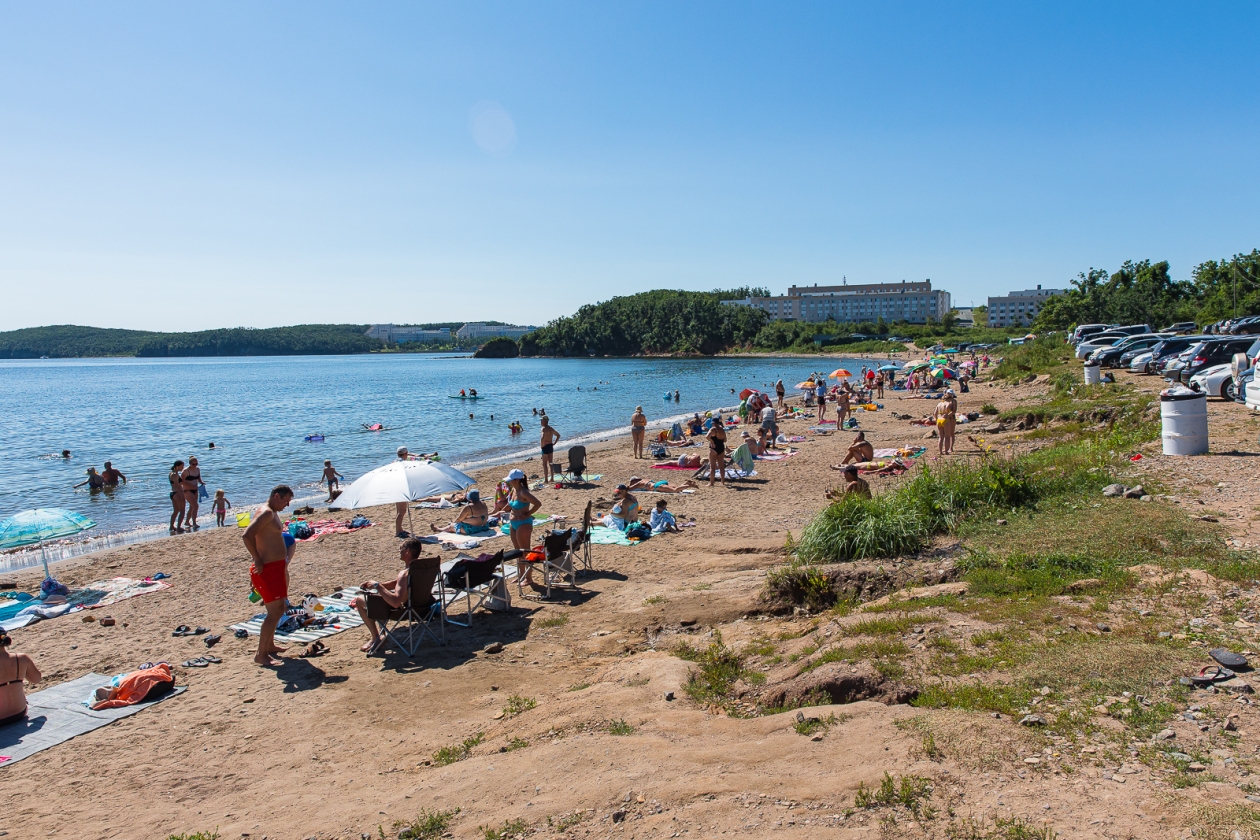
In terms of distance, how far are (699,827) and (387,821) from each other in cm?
192

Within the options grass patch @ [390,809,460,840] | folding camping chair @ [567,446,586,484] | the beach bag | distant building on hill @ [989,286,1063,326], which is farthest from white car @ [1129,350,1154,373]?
distant building on hill @ [989,286,1063,326]

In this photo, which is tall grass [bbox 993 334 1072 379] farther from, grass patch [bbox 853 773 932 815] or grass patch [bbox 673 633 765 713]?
grass patch [bbox 853 773 932 815]

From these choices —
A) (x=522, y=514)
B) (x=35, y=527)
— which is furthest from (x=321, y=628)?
(x=35, y=527)

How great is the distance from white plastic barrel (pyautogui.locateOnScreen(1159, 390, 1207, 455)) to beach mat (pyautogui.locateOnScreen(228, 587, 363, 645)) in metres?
11.6

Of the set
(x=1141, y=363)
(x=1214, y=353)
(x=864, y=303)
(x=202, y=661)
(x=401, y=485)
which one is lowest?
(x=202, y=661)

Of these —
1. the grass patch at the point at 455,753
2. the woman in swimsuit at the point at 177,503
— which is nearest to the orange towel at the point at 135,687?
the grass patch at the point at 455,753

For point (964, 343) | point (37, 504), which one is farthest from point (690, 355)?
point (37, 504)

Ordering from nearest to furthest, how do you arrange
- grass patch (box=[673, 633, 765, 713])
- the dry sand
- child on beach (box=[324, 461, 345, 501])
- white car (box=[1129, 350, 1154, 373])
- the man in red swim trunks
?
the dry sand, grass patch (box=[673, 633, 765, 713]), the man in red swim trunks, child on beach (box=[324, 461, 345, 501]), white car (box=[1129, 350, 1154, 373])

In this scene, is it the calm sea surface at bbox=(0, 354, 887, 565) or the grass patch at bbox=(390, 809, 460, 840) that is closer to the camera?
the grass patch at bbox=(390, 809, 460, 840)

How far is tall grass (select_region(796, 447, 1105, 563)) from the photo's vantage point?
27.3ft

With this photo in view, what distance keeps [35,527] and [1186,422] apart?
16.7 metres

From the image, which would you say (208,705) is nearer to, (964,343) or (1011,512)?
(1011,512)

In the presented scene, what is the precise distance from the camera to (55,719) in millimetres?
6453

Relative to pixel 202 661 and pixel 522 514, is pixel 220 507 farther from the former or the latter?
pixel 522 514
